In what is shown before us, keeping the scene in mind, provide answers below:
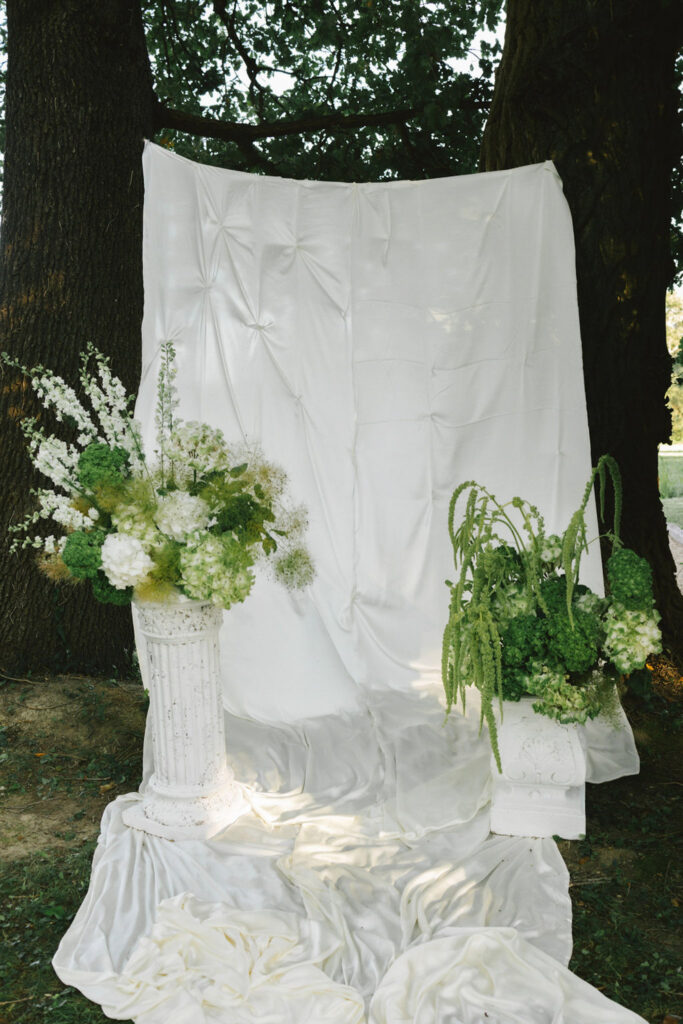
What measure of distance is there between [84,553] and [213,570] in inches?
16.6

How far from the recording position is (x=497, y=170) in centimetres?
404

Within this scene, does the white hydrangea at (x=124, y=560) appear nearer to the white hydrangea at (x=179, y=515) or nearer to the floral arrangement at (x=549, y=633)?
the white hydrangea at (x=179, y=515)

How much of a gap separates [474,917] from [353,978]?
40 centimetres

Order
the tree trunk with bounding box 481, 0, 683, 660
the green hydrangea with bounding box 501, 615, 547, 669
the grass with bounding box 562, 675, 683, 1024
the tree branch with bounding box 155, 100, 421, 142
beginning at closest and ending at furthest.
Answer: the grass with bounding box 562, 675, 683, 1024, the green hydrangea with bounding box 501, 615, 547, 669, the tree trunk with bounding box 481, 0, 683, 660, the tree branch with bounding box 155, 100, 421, 142

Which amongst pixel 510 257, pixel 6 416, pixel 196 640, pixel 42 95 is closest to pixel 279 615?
pixel 196 640

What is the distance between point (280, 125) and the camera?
4844mm

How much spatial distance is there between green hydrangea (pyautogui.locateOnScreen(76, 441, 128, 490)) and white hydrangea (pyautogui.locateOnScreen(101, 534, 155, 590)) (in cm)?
20

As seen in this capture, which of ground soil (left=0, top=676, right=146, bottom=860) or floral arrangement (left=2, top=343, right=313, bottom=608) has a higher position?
floral arrangement (left=2, top=343, right=313, bottom=608)

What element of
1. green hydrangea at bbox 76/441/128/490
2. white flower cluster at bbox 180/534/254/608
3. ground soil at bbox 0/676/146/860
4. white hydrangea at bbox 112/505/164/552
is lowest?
ground soil at bbox 0/676/146/860

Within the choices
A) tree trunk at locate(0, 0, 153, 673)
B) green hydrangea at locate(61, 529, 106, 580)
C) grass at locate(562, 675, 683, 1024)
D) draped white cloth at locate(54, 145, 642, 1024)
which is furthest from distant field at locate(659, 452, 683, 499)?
green hydrangea at locate(61, 529, 106, 580)

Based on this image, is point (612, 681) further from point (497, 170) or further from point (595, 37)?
point (595, 37)

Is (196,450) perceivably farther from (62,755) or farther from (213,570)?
(62,755)

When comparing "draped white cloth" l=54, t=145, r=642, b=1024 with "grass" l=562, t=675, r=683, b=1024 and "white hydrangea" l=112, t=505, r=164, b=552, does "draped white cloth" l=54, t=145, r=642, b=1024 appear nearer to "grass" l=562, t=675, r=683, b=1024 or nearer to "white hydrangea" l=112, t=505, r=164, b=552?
"grass" l=562, t=675, r=683, b=1024

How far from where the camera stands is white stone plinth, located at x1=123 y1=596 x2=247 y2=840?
2.92 metres
